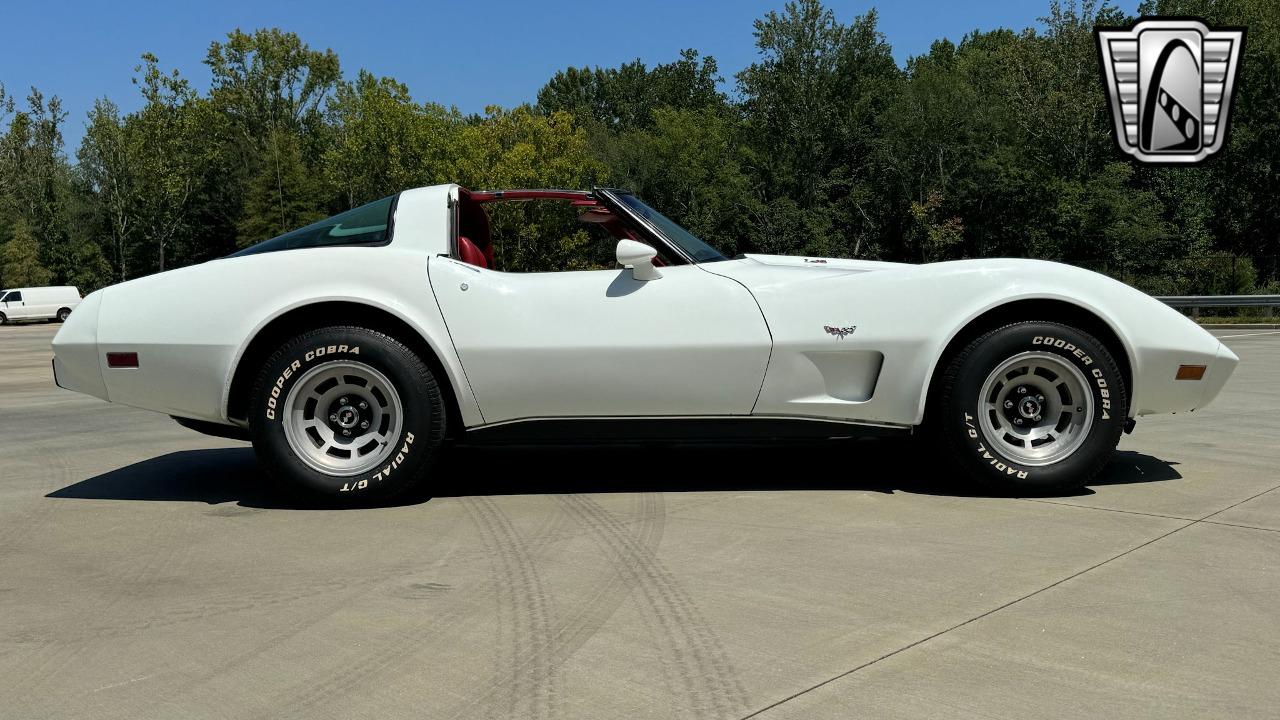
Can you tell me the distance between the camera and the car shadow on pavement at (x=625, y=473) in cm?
495

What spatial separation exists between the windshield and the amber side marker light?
2021 mm

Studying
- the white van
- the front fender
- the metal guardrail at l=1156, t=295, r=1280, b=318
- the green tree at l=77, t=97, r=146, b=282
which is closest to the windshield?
the front fender

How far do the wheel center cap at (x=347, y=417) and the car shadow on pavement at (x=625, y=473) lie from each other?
0.39 meters

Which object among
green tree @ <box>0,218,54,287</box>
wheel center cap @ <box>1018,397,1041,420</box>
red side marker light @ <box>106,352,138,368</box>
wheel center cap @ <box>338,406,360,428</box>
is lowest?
wheel center cap @ <box>338,406,360,428</box>

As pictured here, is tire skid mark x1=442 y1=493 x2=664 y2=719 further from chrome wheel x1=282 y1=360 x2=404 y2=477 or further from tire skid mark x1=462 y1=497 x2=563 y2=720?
chrome wheel x1=282 y1=360 x2=404 y2=477

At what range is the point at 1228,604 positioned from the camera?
3.08 metres

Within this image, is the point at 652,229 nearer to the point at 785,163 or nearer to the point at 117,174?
the point at 785,163

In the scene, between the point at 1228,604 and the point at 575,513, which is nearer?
the point at 1228,604

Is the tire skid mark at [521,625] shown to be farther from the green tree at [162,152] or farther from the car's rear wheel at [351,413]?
the green tree at [162,152]

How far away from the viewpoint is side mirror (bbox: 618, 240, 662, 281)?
179 inches

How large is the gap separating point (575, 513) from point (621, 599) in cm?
127

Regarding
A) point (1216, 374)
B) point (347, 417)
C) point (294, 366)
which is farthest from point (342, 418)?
point (1216, 374)

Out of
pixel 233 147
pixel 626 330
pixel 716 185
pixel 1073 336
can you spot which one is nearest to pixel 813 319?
pixel 626 330

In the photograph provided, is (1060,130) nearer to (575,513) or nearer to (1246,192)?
(1246,192)
